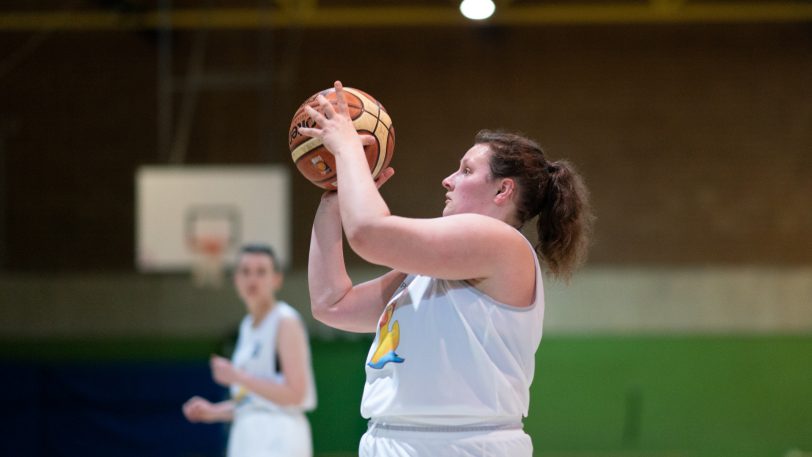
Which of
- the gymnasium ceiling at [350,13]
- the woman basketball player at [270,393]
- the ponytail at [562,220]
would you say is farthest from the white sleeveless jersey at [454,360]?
the gymnasium ceiling at [350,13]

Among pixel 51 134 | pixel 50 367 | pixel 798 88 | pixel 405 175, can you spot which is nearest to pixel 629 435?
pixel 405 175

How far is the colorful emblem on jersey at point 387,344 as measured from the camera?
2.35 m

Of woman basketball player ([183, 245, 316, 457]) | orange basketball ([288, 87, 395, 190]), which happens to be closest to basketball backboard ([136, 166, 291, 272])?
woman basketball player ([183, 245, 316, 457])

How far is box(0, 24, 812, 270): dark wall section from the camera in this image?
11008 millimetres

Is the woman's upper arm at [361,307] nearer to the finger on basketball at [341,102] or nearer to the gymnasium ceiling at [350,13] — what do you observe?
the finger on basketball at [341,102]

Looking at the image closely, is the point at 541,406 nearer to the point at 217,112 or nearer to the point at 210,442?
the point at 210,442

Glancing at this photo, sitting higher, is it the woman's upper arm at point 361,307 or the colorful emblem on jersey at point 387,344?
the woman's upper arm at point 361,307

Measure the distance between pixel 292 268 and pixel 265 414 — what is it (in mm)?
5821

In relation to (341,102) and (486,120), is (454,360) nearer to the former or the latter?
(341,102)

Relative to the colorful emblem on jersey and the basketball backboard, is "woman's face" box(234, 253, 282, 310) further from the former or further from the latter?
the basketball backboard

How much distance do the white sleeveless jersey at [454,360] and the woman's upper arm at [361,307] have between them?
0.79 feet

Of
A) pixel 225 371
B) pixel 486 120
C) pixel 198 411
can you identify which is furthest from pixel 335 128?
pixel 486 120

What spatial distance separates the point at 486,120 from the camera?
11.2m

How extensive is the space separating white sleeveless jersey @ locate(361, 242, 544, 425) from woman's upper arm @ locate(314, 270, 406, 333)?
0.24 m
